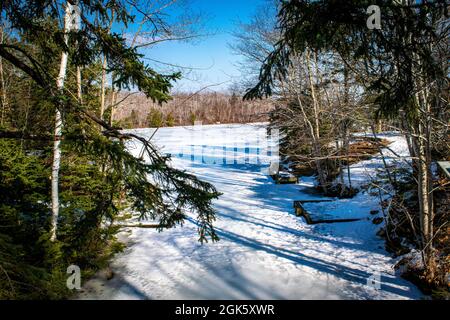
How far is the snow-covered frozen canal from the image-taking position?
5957 mm

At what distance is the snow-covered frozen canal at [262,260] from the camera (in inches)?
235

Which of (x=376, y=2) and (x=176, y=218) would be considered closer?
(x=376, y=2)

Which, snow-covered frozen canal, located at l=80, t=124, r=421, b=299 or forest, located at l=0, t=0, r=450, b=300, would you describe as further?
snow-covered frozen canal, located at l=80, t=124, r=421, b=299

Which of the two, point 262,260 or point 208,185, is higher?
point 208,185

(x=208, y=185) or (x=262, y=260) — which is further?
(x=262, y=260)

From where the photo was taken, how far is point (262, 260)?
7332mm

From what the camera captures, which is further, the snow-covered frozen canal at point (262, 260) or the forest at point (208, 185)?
the snow-covered frozen canal at point (262, 260)

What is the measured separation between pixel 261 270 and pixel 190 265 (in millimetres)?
1901
